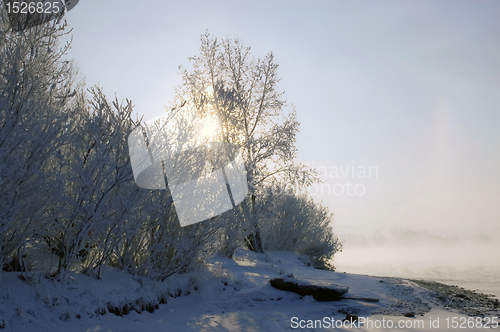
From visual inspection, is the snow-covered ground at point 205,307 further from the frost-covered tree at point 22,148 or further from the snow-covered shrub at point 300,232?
the snow-covered shrub at point 300,232

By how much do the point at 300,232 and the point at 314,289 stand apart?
1183 cm

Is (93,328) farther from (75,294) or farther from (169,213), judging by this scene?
(169,213)

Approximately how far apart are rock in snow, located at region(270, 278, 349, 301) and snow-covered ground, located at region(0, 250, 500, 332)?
14 centimetres

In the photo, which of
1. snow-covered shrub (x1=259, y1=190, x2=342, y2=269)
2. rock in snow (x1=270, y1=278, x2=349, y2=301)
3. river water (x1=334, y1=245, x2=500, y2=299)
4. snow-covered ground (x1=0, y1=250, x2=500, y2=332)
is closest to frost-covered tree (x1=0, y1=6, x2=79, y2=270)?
snow-covered ground (x1=0, y1=250, x2=500, y2=332)

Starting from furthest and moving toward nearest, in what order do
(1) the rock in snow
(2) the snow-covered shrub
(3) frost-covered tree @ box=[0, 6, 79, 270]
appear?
(2) the snow-covered shrub, (1) the rock in snow, (3) frost-covered tree @ box=[0, 6, 79, 270]

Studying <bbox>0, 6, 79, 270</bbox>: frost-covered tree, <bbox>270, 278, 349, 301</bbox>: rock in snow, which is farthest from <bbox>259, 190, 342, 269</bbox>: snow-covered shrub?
<bbox>0, 6, 79, 270</bbox>: frost-covered tree

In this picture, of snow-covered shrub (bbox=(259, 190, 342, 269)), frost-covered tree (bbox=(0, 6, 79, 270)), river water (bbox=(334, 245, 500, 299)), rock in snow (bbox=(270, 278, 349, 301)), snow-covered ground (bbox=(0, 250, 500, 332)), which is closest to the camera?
frost-covered tree (bbox=(0, 6, 79, 270))

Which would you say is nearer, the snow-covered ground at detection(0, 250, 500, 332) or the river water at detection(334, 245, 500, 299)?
the snow-covered ground at detection(0, 250, 500, 332)

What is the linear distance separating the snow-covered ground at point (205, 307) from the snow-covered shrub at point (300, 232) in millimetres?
10446

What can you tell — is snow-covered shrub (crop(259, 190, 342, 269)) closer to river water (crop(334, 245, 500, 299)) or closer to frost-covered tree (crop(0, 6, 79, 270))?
river water (crop(334, 245, 500, 299))

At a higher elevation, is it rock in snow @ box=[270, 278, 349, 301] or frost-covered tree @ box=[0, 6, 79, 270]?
frost-covered tree @ box=[0, 6, 79, 270]

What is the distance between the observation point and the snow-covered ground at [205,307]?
389 cm

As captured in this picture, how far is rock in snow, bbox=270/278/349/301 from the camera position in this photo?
6277 millimetres

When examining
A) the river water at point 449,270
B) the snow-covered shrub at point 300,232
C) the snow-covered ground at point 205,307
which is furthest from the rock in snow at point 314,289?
the snow-covered shrub at point 300,232
